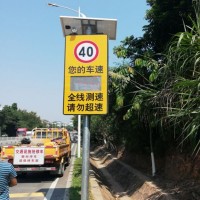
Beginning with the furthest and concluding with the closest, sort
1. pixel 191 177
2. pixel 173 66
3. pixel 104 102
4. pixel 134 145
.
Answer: pixel 134 145, pixel 191 177, pixel 173 66, pixel 104 102

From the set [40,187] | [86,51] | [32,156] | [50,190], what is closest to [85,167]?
[86,51]

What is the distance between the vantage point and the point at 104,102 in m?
6.24

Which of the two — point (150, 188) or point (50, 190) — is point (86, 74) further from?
point (150, 188)

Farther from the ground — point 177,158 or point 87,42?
point 87,42

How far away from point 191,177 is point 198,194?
2.05 meters

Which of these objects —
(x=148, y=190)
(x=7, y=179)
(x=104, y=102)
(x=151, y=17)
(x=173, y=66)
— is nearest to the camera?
(x=7, y=179)

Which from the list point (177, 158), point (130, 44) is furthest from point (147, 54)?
point (177, 158)

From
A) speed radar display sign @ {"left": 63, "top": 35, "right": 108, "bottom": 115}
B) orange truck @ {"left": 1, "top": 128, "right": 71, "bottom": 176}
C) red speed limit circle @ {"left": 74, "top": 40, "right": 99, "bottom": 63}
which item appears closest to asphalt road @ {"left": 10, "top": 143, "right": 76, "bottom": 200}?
orange truck @ {"left": 1, "top": 128, "right": 71, "bottom": 176}

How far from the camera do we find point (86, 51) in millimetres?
6312

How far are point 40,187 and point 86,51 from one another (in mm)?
8700

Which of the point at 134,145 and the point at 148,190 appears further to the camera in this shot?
the point at 134,145

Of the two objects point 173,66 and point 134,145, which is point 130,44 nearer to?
point 134,145

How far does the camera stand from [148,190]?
44.9 ft

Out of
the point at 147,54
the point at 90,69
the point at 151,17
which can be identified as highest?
the point at 151,17
